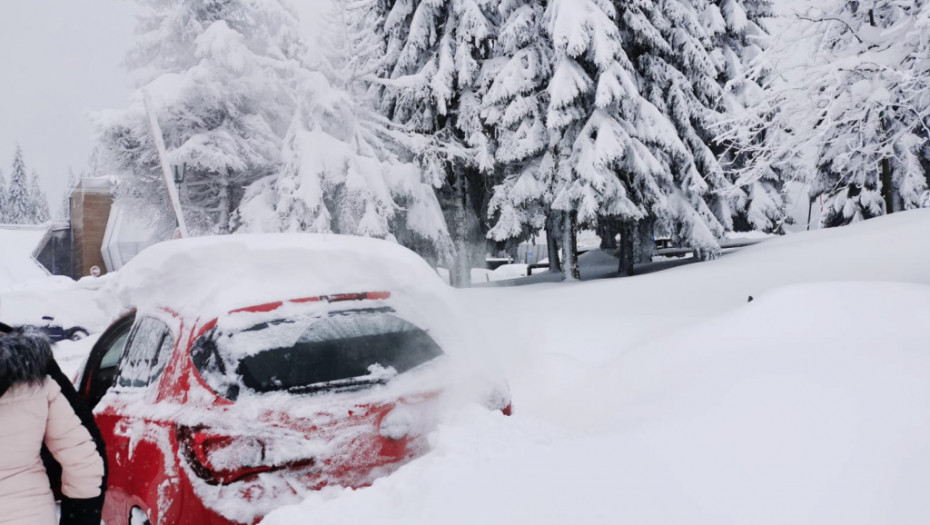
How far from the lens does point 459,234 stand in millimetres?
17531

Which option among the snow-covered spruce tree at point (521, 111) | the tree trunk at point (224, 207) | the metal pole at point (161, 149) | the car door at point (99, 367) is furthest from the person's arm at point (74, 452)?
the tree trunk at point (224, 207)

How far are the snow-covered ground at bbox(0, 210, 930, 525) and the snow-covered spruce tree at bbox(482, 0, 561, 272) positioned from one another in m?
9.25

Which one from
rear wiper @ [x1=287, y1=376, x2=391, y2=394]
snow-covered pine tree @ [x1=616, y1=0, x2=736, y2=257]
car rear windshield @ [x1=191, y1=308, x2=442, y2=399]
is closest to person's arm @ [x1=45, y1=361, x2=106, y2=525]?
car rear windshield @ [x1=191, y1=308, x2=442, y2=399]

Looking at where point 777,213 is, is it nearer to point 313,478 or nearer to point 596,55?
point 596,55

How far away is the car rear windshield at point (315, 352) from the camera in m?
2.81

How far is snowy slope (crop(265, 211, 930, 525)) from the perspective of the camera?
7.18ft

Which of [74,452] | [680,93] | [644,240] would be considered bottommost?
[74,452]

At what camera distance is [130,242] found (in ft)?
136

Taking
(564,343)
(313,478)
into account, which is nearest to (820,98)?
(564,343)

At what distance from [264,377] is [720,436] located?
7.28 ft

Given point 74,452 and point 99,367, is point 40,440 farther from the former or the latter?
point 99,367

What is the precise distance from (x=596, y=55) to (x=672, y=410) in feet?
38.1

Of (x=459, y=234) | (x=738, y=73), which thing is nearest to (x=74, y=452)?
(x=459, y=234)

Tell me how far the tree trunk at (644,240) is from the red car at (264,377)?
14018mm
